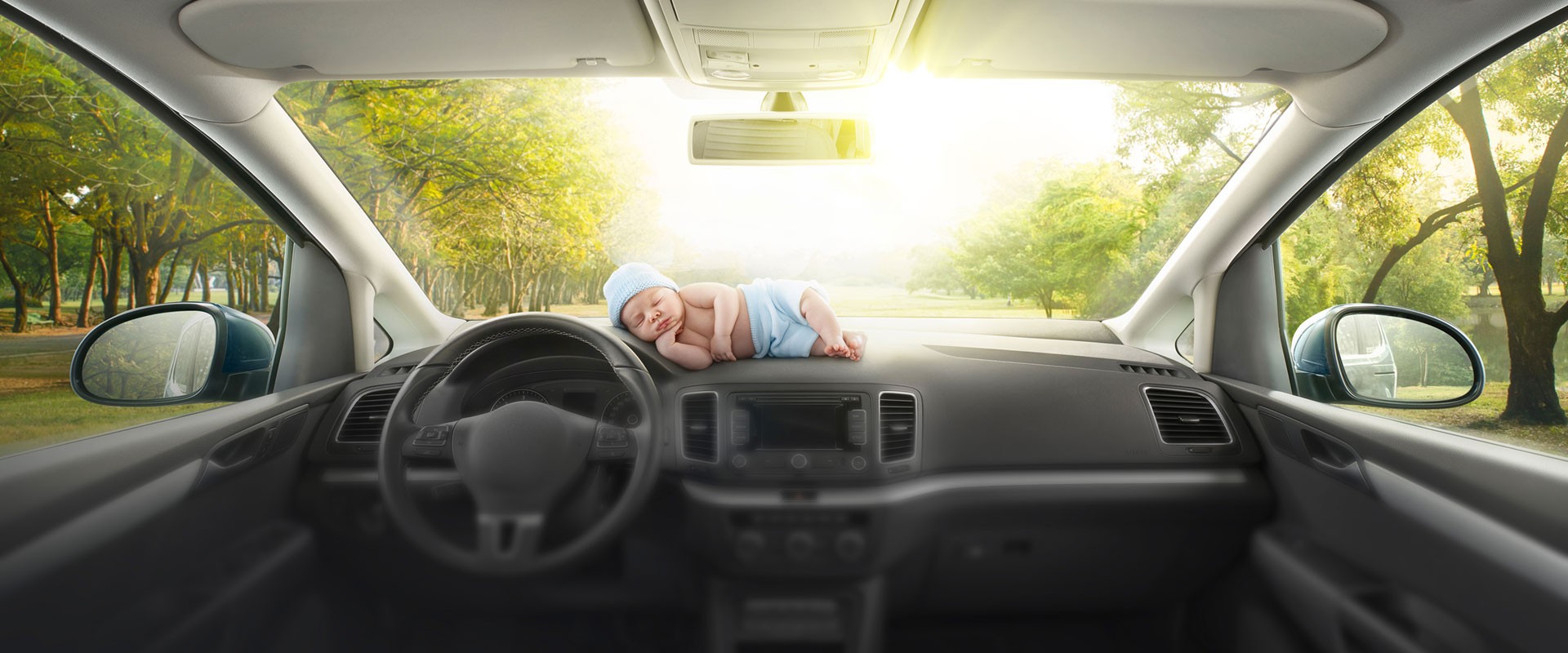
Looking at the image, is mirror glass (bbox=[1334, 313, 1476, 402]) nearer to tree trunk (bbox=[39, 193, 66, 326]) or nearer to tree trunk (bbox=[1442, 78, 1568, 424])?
tree trunk (bbox=[1442, 78, 1568, 424])

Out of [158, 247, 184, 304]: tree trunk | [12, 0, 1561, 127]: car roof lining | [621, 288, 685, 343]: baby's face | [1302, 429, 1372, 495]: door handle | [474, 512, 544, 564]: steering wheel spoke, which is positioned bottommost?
[474, 512, 544, 564]: steering wheel spoke

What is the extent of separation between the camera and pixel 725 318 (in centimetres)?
257

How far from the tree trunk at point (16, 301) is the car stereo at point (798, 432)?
8.62ft

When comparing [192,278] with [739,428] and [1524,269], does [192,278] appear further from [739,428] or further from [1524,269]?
[1524,269]

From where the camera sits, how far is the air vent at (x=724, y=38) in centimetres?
199

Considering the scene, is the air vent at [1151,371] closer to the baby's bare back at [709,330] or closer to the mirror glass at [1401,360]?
the mirror glass at [1401,360]

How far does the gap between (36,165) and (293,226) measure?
4.15 feet

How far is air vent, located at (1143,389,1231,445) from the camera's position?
261 centimetres

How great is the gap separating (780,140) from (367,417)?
1717 millimetres

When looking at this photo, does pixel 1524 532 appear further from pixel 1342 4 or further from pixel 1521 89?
pixel 1342 4

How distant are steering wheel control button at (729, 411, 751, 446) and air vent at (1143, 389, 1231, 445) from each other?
1413 mm

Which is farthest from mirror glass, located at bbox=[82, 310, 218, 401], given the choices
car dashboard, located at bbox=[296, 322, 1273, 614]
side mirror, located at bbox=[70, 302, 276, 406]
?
car dashboard, located at bbox=[296, 322, 1273, 614]

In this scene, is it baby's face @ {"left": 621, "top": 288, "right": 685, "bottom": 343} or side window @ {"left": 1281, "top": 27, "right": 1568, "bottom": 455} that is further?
baby's face @ {"left": 621, "top": 288, "right": 685, "bottom": 343}

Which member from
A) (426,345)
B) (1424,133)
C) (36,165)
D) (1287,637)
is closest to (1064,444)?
(1287,637)
